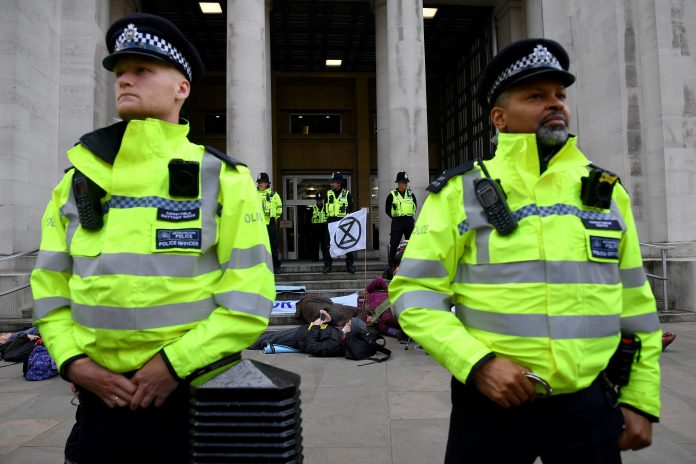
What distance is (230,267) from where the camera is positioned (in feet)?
5.54

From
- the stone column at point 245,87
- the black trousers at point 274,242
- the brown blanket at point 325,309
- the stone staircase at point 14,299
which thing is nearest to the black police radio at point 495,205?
the brown blanket at point 325,309

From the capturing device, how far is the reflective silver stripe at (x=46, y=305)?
1.71 m

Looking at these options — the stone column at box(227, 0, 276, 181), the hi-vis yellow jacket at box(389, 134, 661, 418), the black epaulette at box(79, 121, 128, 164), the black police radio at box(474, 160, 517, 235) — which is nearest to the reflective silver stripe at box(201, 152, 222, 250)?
the black epaulette at box(79, 121, 128, 164)

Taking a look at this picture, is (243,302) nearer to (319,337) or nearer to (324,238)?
(319,337)

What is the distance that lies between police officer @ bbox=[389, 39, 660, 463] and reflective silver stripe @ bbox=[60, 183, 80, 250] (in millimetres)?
1166

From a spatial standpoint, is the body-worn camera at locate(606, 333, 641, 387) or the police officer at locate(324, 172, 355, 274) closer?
the body-worn camera at locate(606, 333, 641, 387)

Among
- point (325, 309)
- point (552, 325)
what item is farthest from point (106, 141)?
point (325, 309)

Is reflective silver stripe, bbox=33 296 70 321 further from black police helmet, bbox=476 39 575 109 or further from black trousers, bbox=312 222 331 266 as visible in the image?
black trousers, bbox=312 222 331 266

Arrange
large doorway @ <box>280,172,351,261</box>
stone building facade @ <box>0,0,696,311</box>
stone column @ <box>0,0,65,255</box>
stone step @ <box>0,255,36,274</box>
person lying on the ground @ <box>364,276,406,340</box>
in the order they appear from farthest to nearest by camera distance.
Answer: large doorway @ <box>280,172,351,261</box> → stone building facade @ <box>0,0,696,311</box> → stone column @ <box>0,0,65,255</box> → stone step @ <box>0,255,36,274</box> → person lying on the ground @ <box>364,276,406,340</box>

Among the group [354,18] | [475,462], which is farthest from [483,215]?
[354,18]

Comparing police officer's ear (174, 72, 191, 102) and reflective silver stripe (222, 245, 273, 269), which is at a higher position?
police officer's ear (174, 72, 191, 102)

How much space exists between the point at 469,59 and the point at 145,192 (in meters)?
20.8

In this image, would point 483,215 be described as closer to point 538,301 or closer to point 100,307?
point 538,301

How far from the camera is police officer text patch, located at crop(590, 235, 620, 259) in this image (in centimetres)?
162
